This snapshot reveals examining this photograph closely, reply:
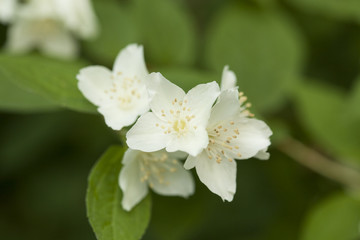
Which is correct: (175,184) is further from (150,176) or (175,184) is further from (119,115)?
(119,115)

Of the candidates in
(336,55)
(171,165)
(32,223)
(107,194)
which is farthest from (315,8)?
(32,223)

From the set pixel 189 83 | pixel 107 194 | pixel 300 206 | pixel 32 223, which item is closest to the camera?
pixel 107 194

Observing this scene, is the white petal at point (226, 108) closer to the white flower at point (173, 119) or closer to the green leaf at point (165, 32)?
the white flower at point (173, 119)

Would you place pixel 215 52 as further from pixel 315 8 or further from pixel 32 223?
pixel 32 223

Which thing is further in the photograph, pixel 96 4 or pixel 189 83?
pixel 96 4

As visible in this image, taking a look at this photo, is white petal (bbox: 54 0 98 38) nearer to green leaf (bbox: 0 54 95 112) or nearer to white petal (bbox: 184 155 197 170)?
green leaf (bbox: 0 54 95 112)

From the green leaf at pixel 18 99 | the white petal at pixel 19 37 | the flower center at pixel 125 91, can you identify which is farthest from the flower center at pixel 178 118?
the white petal at pixel 19 37
